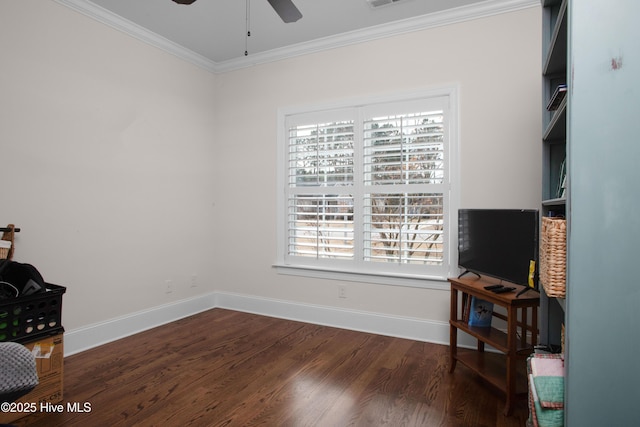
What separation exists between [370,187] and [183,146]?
196 cm

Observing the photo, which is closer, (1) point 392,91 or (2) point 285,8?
(2) point 285,8

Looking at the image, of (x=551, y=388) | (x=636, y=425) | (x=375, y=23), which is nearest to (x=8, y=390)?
(x=551, y=388)

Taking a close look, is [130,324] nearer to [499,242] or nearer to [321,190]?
[321,190]

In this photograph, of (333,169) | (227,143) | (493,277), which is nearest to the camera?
(493,277)

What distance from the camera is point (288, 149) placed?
3.62 m

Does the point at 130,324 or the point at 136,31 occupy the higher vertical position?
the point at 136,31

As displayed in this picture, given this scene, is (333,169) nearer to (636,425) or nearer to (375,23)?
(375,23)

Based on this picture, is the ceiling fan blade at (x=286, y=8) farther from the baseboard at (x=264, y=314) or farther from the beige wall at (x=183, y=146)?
the baseboard at (x=264, y=314)

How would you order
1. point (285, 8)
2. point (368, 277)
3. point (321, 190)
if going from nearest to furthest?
point (285, 8) < point (368, 277) < point (321, 190)

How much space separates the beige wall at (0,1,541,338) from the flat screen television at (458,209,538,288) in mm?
420

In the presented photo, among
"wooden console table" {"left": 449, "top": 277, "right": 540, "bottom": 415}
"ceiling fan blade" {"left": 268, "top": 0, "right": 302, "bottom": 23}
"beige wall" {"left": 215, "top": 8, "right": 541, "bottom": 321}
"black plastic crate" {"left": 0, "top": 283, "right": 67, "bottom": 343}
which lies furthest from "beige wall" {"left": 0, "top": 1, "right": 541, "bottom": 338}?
"ceiling fan blade" {"left": 268, "top": 0, "right": 302, "bottom": 23}

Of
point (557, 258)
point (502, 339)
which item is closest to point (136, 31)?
point (557, 258)

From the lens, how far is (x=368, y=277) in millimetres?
3215

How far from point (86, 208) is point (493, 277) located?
10.0 ft
